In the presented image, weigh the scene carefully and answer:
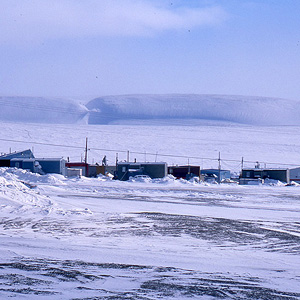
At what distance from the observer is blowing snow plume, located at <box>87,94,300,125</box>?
166 m

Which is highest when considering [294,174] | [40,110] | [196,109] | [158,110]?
[196,109]

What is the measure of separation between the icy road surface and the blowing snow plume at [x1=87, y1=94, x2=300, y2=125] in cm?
14199

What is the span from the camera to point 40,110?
16975 cm

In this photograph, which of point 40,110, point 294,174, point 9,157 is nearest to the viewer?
point 9,157

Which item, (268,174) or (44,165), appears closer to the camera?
(44,165)

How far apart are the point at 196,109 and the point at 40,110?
54.1m

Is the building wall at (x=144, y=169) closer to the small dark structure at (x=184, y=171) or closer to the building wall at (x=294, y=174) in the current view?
the small dark structure at (x=184, y=171)

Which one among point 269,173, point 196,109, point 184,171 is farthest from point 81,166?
point 196,109

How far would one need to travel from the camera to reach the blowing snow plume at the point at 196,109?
543 feet

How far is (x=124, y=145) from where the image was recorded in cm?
9750

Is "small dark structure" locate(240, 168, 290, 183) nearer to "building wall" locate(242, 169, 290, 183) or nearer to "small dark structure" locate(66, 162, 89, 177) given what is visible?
"building wall" locate(242, 169, 290, 183)

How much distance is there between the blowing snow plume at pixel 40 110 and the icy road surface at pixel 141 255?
14229cm

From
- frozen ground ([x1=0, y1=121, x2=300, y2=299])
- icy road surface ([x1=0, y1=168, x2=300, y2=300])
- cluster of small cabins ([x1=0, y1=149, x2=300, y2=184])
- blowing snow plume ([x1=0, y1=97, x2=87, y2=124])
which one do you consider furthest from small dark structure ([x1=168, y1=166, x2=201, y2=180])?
blowing snow plume ([x1=0, y1=97, x2=87, y2=124])

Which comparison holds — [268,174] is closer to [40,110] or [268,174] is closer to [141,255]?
[141,255]
